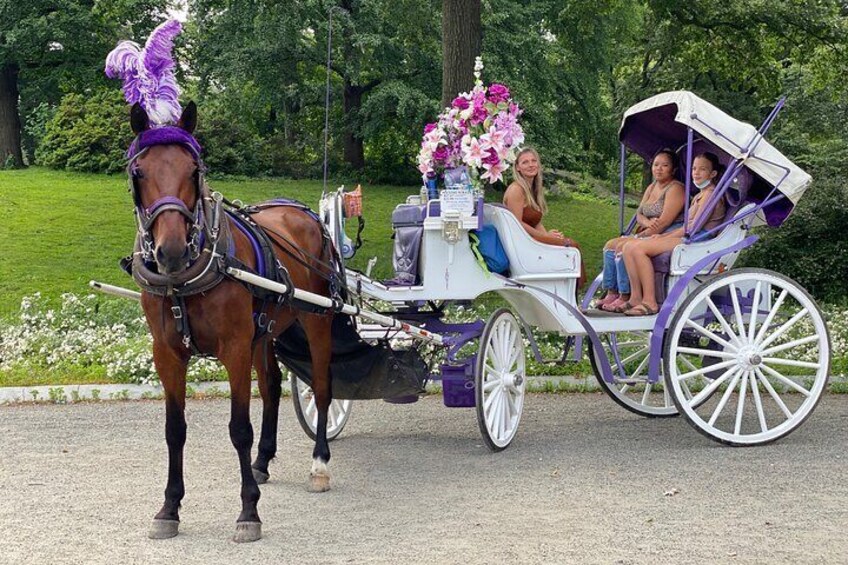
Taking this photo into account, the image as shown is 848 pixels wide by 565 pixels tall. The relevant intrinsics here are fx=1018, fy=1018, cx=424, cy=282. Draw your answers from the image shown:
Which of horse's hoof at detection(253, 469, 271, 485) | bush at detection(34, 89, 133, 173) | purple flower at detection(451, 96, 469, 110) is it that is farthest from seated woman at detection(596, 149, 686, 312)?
bush at detection(34, 89, 133, 173)

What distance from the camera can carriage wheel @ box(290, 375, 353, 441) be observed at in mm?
7441

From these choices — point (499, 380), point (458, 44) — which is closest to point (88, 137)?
point (458, 44)

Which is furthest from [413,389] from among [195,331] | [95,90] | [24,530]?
[95,90]

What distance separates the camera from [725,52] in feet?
54.4

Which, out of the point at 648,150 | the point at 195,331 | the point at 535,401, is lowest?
the point at 535,401

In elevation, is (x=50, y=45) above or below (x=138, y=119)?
above

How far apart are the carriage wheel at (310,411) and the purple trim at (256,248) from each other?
67.1 inches

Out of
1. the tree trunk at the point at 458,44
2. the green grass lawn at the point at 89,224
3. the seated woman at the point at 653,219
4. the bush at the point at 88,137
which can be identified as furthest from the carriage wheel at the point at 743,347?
the bush at the point at 88,137

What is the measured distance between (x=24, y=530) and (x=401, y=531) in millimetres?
1990

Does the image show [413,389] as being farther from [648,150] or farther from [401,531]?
[648,150]

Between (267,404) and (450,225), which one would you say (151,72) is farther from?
(450,225)

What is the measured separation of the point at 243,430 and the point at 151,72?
1913 mm

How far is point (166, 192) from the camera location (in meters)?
4.88

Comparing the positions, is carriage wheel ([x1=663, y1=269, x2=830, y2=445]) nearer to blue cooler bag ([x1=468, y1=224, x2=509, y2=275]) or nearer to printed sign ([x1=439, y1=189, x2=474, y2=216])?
blue cooler bag ([x1=468, y1=224, x2=509, y2=275])
